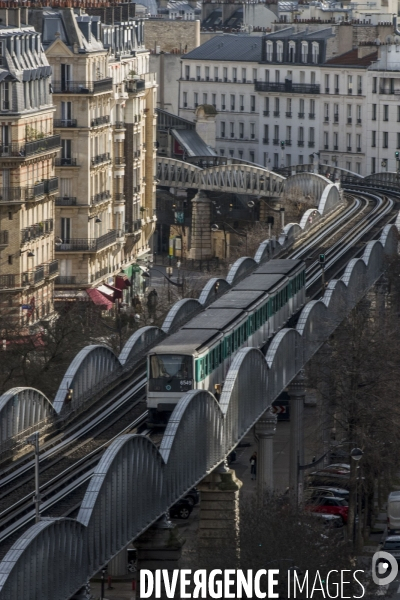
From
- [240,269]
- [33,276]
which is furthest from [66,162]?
[240,269]

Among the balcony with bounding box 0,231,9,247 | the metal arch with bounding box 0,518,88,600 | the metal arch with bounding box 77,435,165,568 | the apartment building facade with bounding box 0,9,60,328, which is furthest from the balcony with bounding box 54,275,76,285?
the metal arch with bounding box 0,518,88,600

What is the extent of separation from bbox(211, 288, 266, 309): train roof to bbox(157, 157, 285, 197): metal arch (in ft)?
265

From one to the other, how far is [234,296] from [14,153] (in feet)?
72.7

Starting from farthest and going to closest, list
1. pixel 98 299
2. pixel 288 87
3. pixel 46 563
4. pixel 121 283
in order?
pixel 288 87, pixel 121 283, pixel 98 299, pixel 46 563

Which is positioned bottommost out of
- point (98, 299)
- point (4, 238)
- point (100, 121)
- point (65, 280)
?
point (98, 299)

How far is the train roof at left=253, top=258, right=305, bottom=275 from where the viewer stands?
91250 millimetres

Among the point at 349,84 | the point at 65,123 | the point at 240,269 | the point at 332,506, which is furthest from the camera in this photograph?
the point at 349,84

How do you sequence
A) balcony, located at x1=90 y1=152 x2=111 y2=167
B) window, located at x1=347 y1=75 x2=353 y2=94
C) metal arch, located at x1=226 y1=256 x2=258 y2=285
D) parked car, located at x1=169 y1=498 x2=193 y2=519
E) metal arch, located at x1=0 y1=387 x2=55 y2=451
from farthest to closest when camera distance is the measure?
window, located at x1=347 y1=75 x2=353 y2=94, balcony, located at x1=90 y1=152 x2=111 y2=167, metal arch, located at x1=226 y1=256 x2=258 y2=285, parked car, located at x1=169 y1=498 x2=193 y2=519, metal arch, located at x1=0 y1=387 x2=55 y2=451

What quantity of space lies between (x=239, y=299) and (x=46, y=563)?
3431 cm

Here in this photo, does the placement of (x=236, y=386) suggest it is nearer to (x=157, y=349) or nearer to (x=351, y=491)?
(x=157, y=349)

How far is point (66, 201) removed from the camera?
116 meters

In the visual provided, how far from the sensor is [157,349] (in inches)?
2653

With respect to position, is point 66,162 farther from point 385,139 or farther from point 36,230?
point 385,139

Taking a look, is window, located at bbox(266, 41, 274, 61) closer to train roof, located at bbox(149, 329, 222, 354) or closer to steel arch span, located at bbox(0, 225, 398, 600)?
steel arch span, located at bbox(0, 225, 398, 600)
